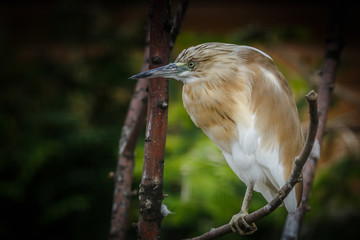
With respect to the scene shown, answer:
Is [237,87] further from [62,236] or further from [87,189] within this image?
[62,236]

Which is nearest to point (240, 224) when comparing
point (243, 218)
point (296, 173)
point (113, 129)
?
point (243, 218)

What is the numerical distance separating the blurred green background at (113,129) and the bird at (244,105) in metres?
0.51

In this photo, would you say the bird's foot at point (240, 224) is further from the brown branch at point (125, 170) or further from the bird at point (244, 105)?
the brown branch at point (125, 170)

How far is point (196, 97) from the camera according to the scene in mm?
496

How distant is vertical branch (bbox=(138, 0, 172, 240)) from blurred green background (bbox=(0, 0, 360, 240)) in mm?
537

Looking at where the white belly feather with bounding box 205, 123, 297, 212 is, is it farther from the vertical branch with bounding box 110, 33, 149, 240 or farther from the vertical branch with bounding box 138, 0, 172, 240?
the vertical branch with bounding box 110, 33, 149, 240

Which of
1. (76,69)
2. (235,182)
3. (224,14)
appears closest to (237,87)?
(235,182)

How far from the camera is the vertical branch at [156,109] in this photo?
0.50 meters

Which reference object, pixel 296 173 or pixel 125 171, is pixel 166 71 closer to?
pixel 296 173

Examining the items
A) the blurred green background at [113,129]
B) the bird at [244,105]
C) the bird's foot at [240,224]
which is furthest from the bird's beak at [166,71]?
the blurred green background at [113,129]

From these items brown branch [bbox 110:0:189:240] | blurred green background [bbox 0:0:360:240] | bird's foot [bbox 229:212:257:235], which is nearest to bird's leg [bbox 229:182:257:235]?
bird's foot [bbox 229:212:257:235]

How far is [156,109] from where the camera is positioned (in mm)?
504

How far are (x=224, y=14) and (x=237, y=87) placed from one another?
63.0 inches

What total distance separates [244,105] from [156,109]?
12 centimetres
